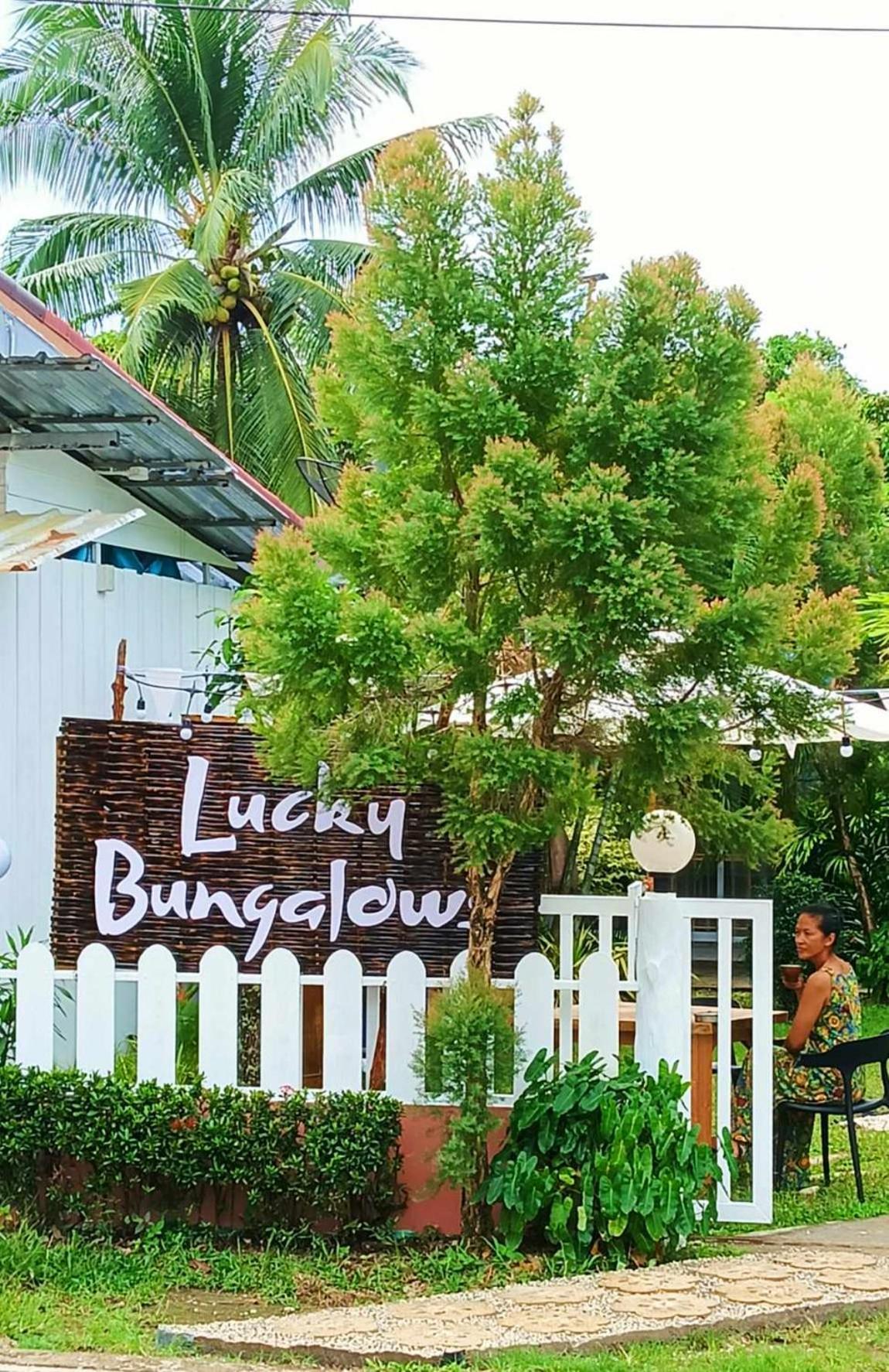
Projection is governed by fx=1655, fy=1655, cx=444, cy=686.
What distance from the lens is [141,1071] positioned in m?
6.63

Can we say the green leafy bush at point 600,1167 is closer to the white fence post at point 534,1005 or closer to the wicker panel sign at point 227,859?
the white fence post at point 534,1005

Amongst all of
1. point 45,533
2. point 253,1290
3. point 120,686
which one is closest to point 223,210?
point 45,533

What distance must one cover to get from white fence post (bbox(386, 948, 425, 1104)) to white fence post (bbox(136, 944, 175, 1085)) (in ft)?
2.92

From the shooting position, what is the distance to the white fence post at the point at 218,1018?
6598 millimetres

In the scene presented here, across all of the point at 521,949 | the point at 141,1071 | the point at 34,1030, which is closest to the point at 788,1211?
the point at 521,949

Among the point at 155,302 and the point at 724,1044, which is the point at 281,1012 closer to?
the point at 724,1044

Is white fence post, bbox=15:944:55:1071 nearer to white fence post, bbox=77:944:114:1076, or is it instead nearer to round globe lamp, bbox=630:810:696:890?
white fence post, bbox=77:944:114:1076

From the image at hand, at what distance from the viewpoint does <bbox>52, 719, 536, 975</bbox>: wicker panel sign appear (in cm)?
706

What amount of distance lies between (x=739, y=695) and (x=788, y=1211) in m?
2.52

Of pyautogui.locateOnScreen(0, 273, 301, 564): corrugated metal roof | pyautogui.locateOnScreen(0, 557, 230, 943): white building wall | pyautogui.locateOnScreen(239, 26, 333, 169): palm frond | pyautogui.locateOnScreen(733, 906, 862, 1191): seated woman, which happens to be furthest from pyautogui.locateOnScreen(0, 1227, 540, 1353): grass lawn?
pyautogui.locateOnScreen(239, 26, 333, 169): palm frond

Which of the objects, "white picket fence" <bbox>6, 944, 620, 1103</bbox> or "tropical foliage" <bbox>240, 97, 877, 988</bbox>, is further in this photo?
"white picket fence" <bbox>6, 944, 620, 1103</bbox>

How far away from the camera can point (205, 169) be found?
23047 millimetres

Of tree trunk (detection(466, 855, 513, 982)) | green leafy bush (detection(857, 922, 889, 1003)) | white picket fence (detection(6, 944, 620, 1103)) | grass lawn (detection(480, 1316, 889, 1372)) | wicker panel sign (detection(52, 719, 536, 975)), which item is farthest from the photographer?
green leafy bush (detection(857, 922, 889, 1003))

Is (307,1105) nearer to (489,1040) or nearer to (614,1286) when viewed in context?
(489,1040)
